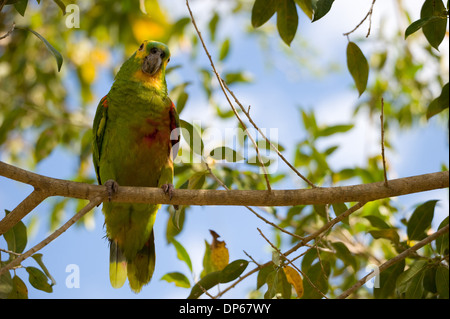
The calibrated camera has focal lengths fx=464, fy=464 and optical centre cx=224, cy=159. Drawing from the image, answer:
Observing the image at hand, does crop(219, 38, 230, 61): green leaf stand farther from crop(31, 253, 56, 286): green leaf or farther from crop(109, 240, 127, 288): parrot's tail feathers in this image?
crop(31, 253, 56, 286): green leaf

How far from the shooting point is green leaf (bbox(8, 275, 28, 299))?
89.9 inches

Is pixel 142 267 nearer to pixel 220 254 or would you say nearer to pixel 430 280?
pixel 220 254

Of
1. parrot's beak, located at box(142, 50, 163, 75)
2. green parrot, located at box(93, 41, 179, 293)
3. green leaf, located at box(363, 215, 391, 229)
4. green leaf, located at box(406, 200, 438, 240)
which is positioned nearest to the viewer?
green leaf, located at box(406, 200, 438, 240)

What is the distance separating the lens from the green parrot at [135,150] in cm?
276

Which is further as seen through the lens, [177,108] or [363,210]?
[363,210]

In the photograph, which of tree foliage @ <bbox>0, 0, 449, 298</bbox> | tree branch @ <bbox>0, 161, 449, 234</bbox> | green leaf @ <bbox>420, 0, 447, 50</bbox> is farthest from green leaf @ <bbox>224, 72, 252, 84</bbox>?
tree branch @ <bbox>0, 161, 449, 234</bbox>

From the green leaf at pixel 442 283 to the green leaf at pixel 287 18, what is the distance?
1.37 meters

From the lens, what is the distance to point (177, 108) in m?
3.06

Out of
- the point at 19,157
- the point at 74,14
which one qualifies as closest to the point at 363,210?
the point at 74,14

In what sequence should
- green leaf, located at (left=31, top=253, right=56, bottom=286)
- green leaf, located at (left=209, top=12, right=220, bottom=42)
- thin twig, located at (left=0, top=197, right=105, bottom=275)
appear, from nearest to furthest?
thin twig, located at (left=0, top=197, right=105, bottom=275)
green leaf, located at (left=31, top=253, right=56, bottom=286)
green leaf, located at (left=209, top=12, right=220, bottom=42)

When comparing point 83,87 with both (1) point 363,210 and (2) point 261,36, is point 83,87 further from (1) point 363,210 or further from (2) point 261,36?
(1) point 363,210

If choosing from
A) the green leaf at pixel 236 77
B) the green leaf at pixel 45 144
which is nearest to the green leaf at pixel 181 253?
the green leaf at pixel 236 77

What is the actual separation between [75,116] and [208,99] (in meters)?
2.13

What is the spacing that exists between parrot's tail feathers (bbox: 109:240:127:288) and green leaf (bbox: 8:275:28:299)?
2.03ft
